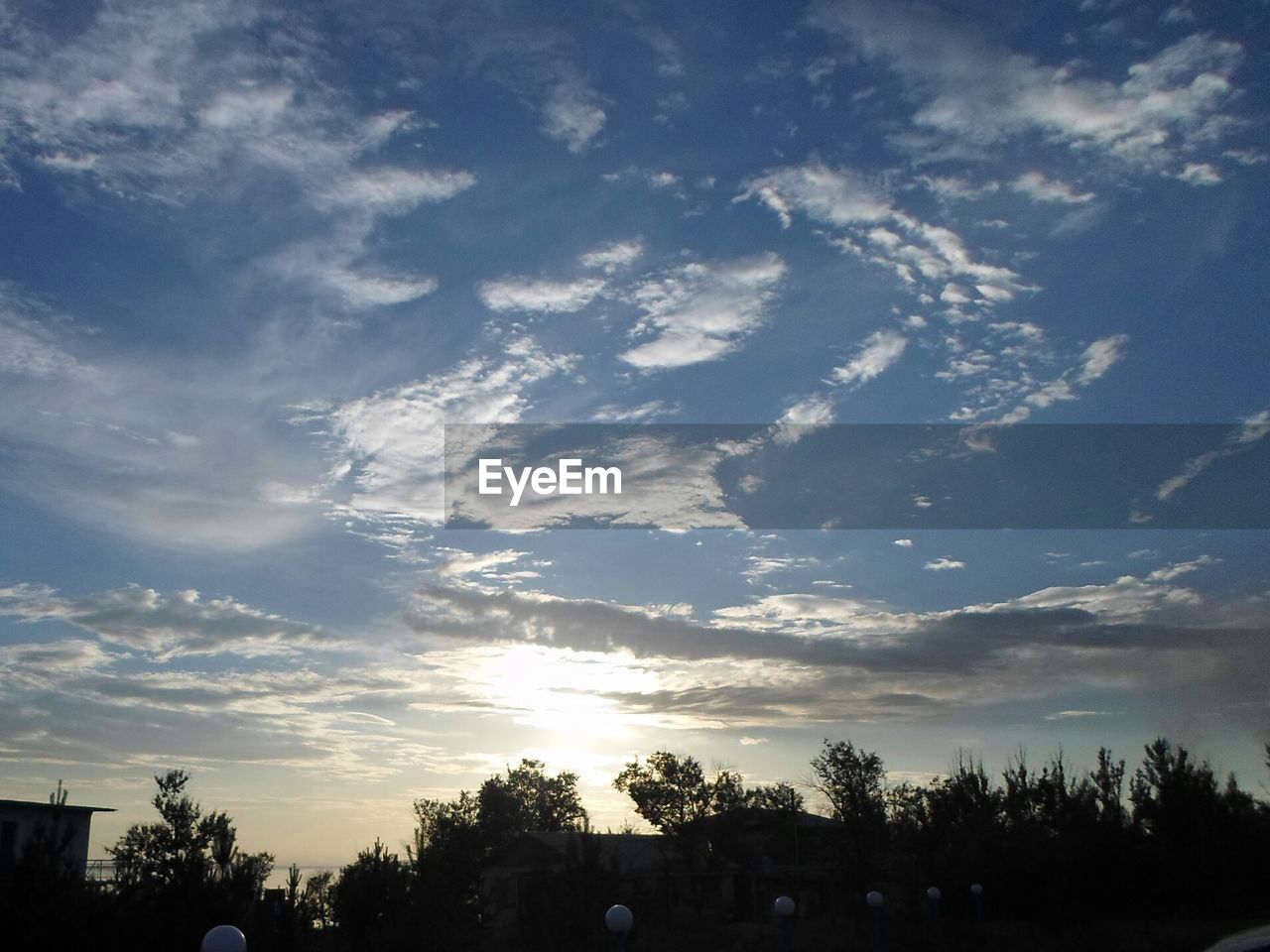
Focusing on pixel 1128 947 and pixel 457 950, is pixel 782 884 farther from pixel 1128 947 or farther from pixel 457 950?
pixel 457 950

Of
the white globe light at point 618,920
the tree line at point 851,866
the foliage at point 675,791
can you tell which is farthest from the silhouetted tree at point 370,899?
the foliage at point 675,791

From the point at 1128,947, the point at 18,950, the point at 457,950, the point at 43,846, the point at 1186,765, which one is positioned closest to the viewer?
the point at 18,950

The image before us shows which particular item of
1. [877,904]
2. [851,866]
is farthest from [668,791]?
[877,904]

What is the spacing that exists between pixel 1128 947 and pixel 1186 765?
18013mm

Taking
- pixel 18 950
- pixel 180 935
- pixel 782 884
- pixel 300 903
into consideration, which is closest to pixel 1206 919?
pixel 782 884

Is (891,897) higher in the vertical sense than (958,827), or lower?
lower

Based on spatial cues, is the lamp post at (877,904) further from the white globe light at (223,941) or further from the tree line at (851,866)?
the white globe light at (223,941)

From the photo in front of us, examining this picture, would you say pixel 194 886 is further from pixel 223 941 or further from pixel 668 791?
pixel 668 791

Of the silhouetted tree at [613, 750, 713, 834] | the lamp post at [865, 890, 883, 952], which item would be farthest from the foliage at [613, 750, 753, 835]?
the lamp post at [865, 890, 883, 952]

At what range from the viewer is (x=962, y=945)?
82.6 feet

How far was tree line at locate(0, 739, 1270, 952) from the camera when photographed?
14.1 metres

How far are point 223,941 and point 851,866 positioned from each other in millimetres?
36218

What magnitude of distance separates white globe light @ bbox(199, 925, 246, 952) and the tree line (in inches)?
268

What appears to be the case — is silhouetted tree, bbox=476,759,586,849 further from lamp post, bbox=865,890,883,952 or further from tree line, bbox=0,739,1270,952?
lamp post, bbox=865,890,883,952
